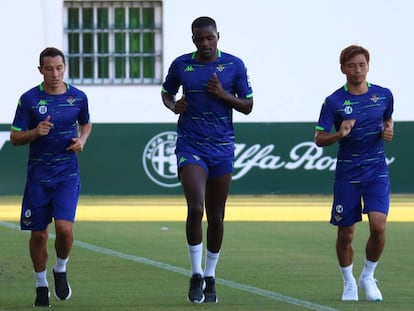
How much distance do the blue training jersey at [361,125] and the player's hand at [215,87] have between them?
0.83 m

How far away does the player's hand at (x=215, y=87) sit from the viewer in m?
11.3

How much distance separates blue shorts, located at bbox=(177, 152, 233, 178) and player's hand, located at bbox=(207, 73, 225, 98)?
52 centimetres

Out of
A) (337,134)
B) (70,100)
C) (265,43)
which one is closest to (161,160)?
(265,43)

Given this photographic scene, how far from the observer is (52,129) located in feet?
36.8

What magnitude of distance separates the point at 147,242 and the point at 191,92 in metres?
6.46

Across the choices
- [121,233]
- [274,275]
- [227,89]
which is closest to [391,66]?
[121,233]

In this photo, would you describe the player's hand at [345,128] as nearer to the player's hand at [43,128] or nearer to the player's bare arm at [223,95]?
the player's bare arm at [223,95]

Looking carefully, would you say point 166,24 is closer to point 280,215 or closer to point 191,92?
point 280,215

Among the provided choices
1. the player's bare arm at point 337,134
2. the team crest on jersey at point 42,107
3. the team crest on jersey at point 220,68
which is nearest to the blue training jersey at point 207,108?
the team crest on jersey at point 220,68

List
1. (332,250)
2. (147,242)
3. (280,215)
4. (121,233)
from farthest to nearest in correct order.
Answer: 1. (280,215)
2. (121,233)
3. (147,242)
4. (332,250)

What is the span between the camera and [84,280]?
13211 millimetres

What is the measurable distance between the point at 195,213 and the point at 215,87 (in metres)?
0.98

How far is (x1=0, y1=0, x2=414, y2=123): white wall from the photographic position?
2995 centimetres

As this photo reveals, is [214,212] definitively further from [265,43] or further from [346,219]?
[265,43]
